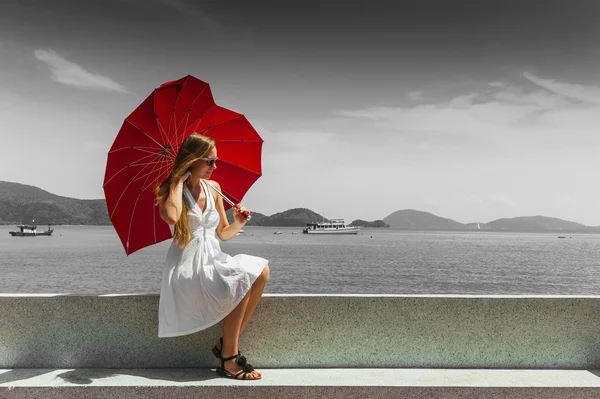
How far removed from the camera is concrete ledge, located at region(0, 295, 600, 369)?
4.05 meters

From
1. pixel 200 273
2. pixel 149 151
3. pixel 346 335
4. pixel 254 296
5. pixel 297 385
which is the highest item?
pixel 149 151

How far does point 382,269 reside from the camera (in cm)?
4997

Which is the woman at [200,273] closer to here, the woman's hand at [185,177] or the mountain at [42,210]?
the woman's hand at [185,177]

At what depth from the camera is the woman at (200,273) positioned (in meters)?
3.73

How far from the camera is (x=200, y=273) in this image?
3729mm

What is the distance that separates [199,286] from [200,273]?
79mm

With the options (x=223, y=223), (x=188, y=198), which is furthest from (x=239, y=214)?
(x=188, y=198)

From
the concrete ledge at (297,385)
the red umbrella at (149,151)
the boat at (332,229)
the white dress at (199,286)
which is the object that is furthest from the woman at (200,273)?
the boat at (332,229)

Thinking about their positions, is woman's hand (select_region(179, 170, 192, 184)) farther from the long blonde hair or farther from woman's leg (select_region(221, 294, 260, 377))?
woman's leg (select_region(221, 294, 260, 377))

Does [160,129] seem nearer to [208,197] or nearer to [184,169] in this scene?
[184,169]

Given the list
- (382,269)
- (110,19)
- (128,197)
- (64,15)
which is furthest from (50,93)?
(128,197)

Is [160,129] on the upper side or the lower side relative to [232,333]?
upper

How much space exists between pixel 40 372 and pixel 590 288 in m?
41.8

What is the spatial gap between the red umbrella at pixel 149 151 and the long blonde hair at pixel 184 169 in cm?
30
